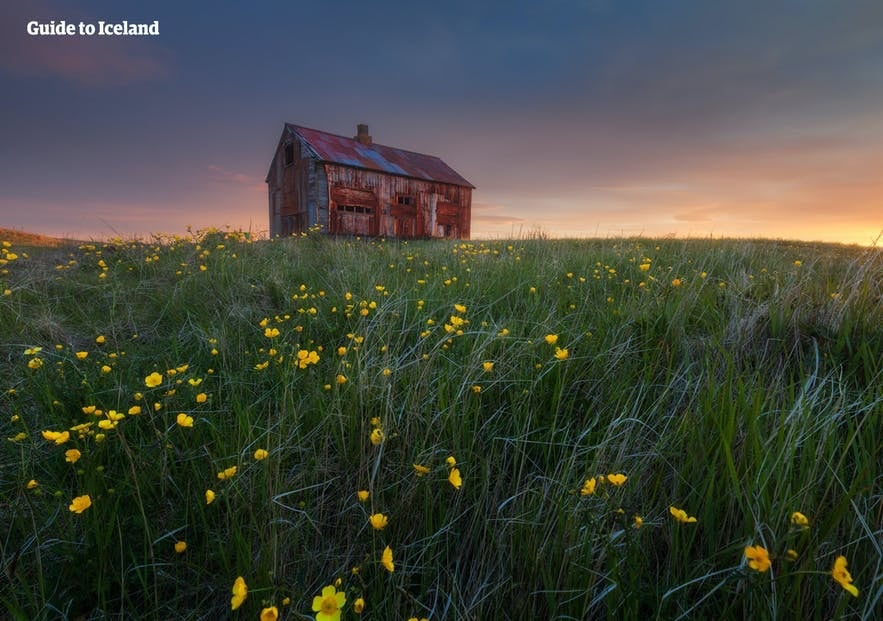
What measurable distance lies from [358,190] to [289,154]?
164 inches

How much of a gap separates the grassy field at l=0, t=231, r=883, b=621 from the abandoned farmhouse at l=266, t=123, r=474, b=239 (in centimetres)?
1596

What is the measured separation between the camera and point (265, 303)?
13.6 ft

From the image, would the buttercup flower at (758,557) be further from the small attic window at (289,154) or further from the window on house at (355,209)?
the small attic window at (289,154)

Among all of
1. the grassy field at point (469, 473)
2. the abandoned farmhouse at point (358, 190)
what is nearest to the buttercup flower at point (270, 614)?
the grassy field at point (469, 473)

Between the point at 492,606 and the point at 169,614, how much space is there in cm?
103

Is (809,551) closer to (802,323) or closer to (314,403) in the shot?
(314,403)

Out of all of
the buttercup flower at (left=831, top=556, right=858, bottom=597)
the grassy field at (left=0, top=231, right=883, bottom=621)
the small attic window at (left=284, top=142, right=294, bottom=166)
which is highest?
the small attic window at (left=284, top=142, right=294, bottom=166)

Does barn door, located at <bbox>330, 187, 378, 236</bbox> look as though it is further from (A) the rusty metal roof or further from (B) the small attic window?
(B) the small attic window

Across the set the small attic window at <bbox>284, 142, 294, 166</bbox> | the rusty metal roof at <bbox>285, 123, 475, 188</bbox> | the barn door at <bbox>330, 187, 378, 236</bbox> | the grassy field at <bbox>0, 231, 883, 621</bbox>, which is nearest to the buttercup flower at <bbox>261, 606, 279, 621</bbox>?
the grassy field at <bbox>0, 231, 883, 621</bbox>

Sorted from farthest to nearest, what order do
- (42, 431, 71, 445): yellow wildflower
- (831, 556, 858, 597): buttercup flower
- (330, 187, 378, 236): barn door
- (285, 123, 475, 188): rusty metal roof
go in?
(285, 123, 475, 188): rusty metal roof → (330, 187, 378, 236): barn door → (42, 431, 71, 445): yellow wildflower → (831, 556, 858, 597): buttercup flower

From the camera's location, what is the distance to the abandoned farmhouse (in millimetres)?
18016

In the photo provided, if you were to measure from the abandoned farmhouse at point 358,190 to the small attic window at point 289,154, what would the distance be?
0.05 metres

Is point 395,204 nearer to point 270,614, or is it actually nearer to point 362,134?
point 362,134

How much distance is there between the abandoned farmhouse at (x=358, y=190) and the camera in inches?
709
